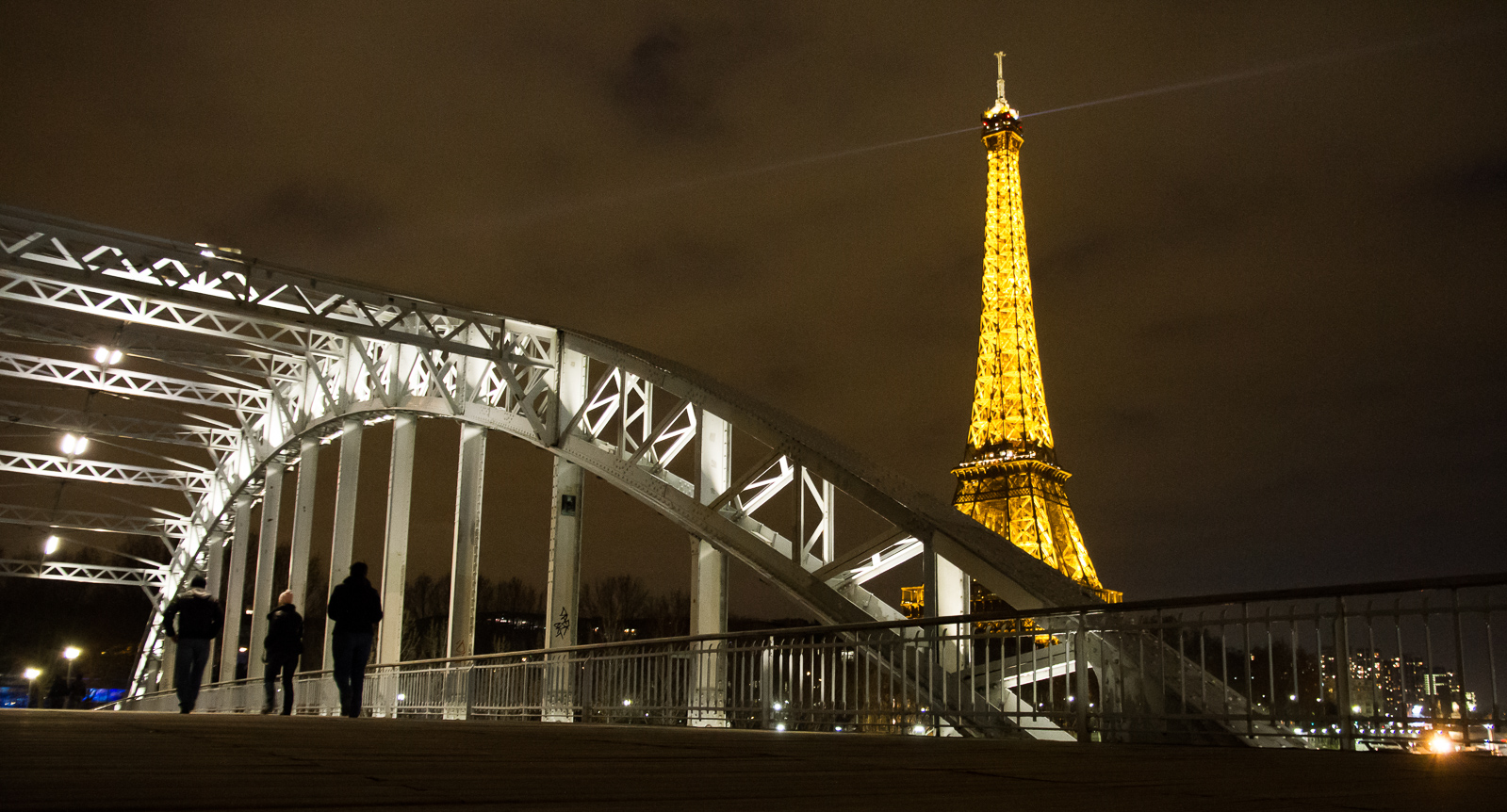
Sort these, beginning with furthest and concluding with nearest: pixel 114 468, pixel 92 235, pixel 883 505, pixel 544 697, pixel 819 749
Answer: pixel 114 468, pixel 92 235, pixel 544 697, pixel 883 505, pixel 819 749

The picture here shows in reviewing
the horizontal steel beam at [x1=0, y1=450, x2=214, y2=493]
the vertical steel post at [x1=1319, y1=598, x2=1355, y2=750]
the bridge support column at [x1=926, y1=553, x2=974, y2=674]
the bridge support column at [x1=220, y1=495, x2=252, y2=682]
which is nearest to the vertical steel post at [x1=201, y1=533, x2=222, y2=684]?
the horizontal steel beam at [x1=0, y1=450, x2=214, y2=493]

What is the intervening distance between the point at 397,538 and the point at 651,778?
60.3ft

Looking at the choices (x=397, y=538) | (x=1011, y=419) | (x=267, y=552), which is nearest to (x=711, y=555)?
(x=397, y=538)

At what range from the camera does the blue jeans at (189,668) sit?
1200 cm

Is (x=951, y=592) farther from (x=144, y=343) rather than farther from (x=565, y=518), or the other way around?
(x=144, y=343)

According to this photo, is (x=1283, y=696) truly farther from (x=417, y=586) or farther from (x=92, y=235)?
(x=417, y=586)

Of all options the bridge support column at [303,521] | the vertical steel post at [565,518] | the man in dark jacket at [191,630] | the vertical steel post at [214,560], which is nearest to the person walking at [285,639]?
the man in dark jacket at [191,630]

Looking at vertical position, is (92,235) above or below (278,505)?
above

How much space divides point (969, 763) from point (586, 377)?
47.3 feet

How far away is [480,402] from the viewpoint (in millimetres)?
18891

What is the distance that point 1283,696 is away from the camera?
6953 millimetres

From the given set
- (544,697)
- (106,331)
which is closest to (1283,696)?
(544,697)

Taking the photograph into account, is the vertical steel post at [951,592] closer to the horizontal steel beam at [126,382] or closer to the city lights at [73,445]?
the horizontal steel beam at [126,382]

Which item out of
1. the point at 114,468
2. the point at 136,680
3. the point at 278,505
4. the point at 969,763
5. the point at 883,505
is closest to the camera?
the point at 969,763
